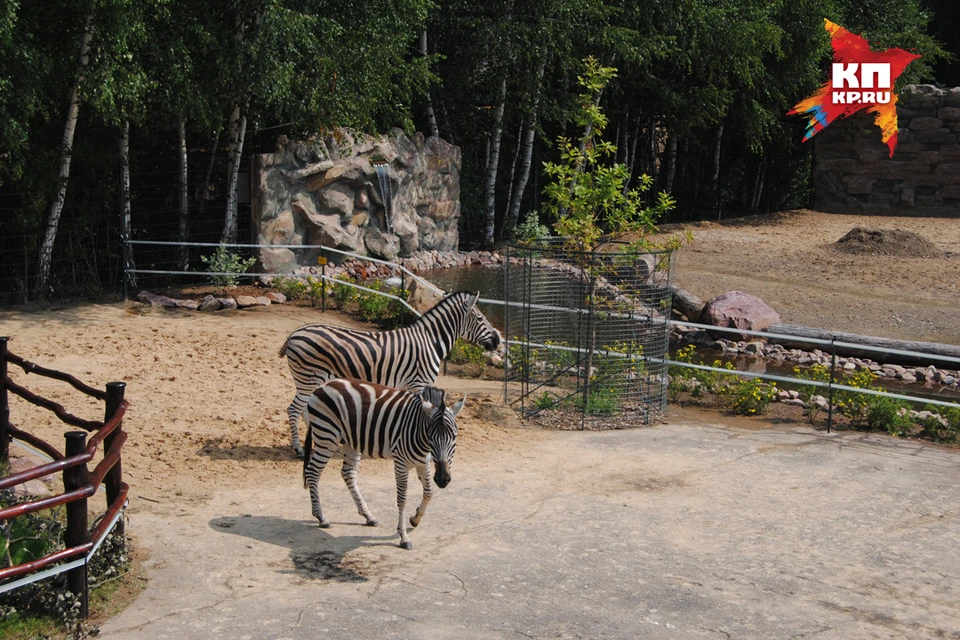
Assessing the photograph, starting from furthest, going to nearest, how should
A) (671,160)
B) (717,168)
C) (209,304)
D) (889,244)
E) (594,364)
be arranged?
(717,168)
(671,160)
(889,244)
(209,304)
(594,364)

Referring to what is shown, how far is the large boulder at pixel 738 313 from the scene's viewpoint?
1731 centimetres

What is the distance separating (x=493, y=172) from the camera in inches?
942

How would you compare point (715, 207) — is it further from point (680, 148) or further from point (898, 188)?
point (898, 188)

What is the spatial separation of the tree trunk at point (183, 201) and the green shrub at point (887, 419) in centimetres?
1119

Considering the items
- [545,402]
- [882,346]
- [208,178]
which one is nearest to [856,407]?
[545,402]

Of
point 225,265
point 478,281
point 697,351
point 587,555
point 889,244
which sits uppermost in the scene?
point 889,244

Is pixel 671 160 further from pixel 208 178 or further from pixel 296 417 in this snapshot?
→ pixel 296 417

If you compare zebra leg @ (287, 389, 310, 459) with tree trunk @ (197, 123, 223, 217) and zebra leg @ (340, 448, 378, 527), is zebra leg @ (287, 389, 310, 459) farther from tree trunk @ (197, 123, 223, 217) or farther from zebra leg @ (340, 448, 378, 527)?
tree trunk @ (197, 123, 223, 217)

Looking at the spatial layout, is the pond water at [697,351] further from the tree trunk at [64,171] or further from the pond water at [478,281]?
the tree trunk at [64,171]

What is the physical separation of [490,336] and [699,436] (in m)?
2.40

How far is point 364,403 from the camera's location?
7934 millimetres

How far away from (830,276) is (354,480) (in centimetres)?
1575

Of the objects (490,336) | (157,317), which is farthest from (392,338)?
(157,317)

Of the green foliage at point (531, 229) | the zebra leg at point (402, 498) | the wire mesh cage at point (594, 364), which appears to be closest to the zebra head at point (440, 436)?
the zebra leg at point (402, 498)
